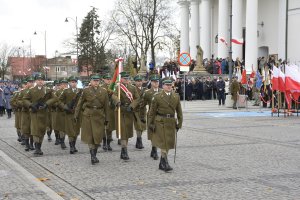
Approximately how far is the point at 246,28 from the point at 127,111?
33475 mm

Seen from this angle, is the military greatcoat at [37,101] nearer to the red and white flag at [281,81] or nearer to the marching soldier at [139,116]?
the marching soldier at [139,116]

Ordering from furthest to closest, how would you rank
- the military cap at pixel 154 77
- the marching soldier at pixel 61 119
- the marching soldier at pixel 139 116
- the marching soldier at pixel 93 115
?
1. the marching soldier at pixel 61 119
2. the marching soldier at pixel 139 116
3. the military cap at pixel 154 77
4. the marching soldier at pixel 93 115

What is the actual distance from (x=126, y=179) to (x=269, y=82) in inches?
841

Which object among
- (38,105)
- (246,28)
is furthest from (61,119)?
(246,28)

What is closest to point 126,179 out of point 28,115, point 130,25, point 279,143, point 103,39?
point 28,115

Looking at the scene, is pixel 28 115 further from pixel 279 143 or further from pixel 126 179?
pixel 279 143

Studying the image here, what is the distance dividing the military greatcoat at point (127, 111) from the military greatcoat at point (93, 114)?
0.62 metres

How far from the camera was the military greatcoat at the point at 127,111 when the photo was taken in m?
12.0

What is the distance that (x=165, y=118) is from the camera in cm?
1038

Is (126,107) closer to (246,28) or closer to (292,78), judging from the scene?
(292,78)

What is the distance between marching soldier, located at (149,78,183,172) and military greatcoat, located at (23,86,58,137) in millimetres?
3657

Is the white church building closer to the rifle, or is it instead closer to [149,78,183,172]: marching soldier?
the rifle

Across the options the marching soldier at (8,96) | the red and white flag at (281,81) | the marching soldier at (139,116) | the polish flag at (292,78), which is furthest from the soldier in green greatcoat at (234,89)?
the marching soldier at (139,116)

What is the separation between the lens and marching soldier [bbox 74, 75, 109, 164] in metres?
11.4
